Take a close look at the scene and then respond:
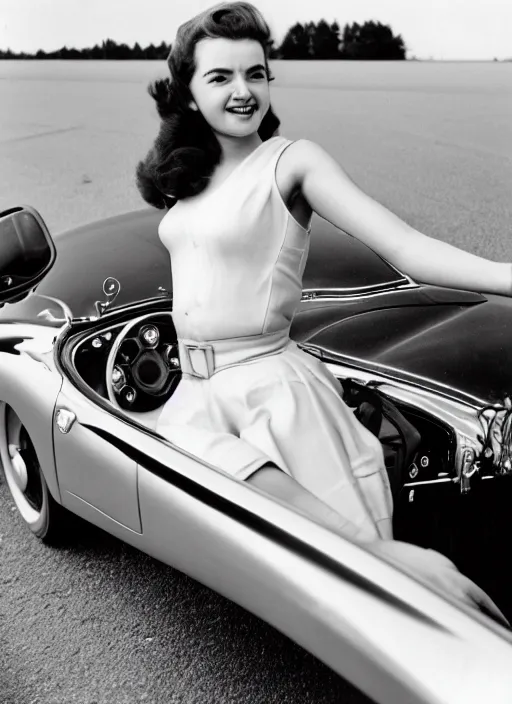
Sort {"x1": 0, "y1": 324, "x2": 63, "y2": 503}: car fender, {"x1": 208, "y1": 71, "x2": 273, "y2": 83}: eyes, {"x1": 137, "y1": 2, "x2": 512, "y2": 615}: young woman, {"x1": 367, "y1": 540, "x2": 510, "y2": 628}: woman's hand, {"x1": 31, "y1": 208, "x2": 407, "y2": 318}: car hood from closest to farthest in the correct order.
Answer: {"x1": 367, "y1": 540, "x2": 510, "y2": 628}: woman's hand < {"x1": 137, "y1": 2, "x2": 512, "y2": 615}: young woman < {"x1": 208, "y1": 71, "x2": 273, "y2": 83}: eyes < {"x1": 0, "y1": 324, "x2": 63, "y2": 503}: car fender < {"x1": 31, "y1": 208, "x2": 407, "y2": 318}: car hood

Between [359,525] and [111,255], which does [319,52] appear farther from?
[359,525]

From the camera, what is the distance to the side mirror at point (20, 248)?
2.14 m

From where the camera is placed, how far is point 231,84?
1369 mm

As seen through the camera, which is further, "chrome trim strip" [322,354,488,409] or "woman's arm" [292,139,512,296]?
"chrome trim strip" [322,354,488,409]

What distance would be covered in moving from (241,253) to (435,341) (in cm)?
79

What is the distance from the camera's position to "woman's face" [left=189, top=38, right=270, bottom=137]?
1.35 metres

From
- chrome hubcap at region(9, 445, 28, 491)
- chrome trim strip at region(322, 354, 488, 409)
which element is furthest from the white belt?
chrome hubcap at region(9, 445, 28, 491)

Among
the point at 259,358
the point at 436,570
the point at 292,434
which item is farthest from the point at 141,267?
the point at 436,570

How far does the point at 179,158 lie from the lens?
144 centimetres

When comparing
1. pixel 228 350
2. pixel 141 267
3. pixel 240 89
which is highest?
pixel 240 89

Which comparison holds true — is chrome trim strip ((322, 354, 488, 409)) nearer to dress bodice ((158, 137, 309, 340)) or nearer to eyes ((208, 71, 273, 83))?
dress bodice ((158, 137, 309, 340))

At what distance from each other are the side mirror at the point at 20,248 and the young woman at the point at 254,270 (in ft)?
Result: 2.50

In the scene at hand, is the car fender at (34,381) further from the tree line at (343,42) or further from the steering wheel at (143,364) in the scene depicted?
the tree line at (343,42)

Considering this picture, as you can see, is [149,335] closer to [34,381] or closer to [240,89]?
[34,381]
